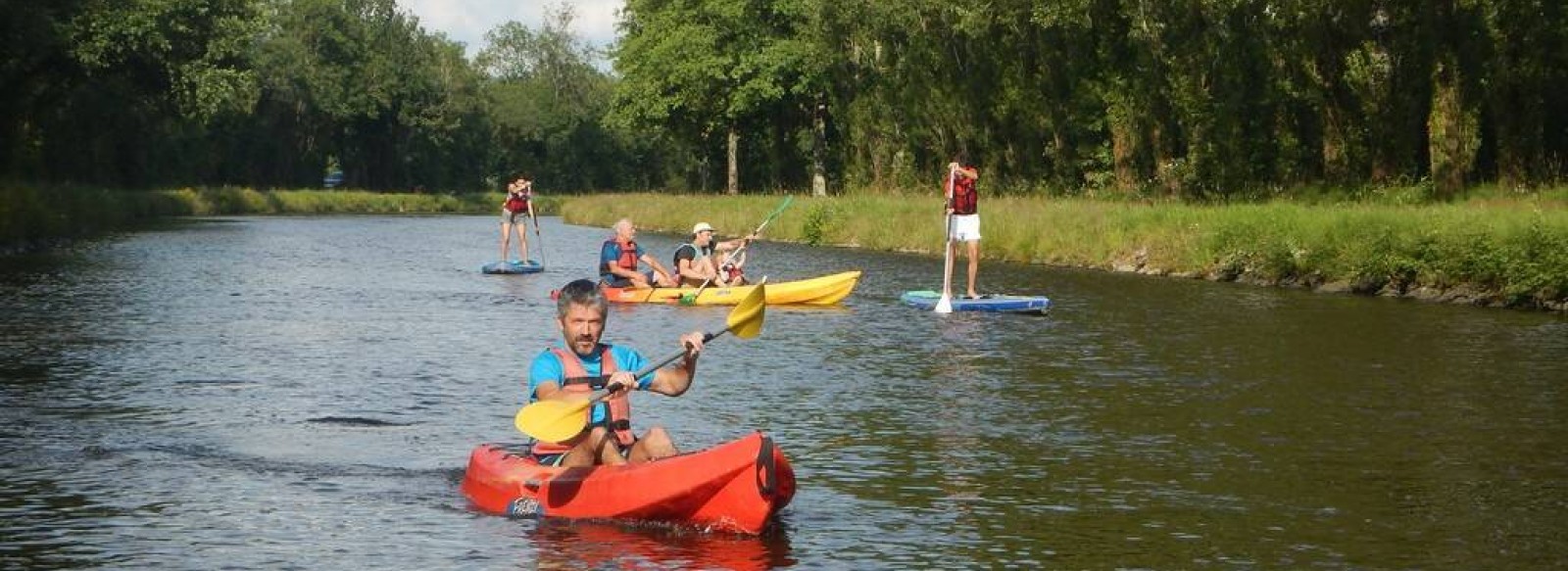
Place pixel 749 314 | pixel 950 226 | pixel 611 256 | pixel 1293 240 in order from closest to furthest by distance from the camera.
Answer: pixel 749 314
pixel 950 226
pixel 611 256
pixel 1293 240

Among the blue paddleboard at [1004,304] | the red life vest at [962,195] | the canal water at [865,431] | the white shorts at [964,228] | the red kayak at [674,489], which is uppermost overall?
the red life vest at [962,195]

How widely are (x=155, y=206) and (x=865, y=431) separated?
6479cm

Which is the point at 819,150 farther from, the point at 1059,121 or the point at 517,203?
the point at 517,203

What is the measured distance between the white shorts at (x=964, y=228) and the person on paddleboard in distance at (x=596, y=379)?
48.1 feet

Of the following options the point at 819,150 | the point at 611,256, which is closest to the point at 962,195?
the point at 611,256

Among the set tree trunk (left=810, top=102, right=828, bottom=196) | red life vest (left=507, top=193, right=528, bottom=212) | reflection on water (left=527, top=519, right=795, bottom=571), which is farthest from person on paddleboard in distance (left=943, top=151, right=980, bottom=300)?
tree trunk (left=810, top=102, right=828, bottom=196)

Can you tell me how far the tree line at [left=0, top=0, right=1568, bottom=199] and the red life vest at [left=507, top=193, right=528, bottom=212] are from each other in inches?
589

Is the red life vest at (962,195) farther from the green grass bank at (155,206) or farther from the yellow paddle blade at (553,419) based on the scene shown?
the green grass bank at (155,206)

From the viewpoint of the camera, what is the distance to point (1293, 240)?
31.7m

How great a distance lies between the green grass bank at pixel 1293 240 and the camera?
2630 cm

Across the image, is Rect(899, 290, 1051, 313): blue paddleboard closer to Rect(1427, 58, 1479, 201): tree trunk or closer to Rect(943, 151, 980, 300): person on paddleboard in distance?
Rect(943, 151, 980, 300): person on paddleboard in distance

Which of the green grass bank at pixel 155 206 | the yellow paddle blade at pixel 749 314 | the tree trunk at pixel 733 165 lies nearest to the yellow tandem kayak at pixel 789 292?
the yellow paddle blade at pixel 749 314

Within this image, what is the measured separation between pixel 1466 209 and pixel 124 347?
19212mm

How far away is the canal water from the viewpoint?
10.4m
